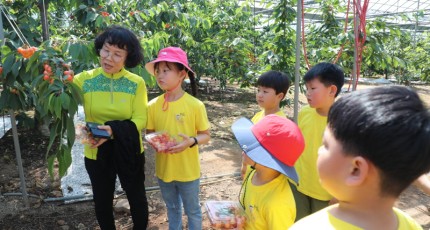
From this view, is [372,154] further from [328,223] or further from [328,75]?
[328,75]

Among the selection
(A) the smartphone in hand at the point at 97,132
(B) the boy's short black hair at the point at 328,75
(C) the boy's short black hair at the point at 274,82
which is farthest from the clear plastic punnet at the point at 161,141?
(B) the boy's short black hair at the point at 328,75

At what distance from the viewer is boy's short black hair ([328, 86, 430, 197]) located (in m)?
0.58

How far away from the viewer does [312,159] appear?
1.62 metres

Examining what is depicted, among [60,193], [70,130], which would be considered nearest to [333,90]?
[70,130]

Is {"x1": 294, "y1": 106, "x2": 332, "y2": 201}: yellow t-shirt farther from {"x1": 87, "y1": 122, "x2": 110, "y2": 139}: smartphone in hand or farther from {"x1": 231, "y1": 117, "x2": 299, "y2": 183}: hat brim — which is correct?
{"x1": 87, "y1": 122, "x2": 110, "y2": 139}: smartphone in hand

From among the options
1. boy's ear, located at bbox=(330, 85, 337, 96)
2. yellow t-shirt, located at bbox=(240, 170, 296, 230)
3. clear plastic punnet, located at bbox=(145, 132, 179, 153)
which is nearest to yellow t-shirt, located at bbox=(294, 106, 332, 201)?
boy's ear, located at bbox=(330, 85, 337, 96)

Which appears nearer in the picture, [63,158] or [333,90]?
[333,90]

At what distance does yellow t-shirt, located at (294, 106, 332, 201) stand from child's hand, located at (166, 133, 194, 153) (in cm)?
54

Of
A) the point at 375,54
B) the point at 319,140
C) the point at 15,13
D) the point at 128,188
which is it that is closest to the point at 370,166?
the point at 319,140

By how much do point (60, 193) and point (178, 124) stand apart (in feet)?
5.03

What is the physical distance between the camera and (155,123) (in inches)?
72.7

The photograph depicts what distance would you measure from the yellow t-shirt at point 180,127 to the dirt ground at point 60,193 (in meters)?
0.72

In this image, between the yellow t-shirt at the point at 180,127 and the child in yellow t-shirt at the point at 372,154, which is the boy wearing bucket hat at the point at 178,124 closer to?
the yellow t-shirt at the point at 180,127

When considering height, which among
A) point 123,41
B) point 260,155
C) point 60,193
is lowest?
point 60,193
